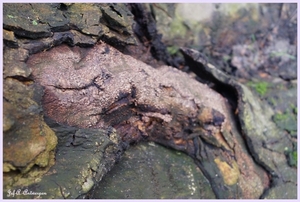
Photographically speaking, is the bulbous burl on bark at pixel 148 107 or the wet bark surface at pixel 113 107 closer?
the wet bark surface at pixel 113 107

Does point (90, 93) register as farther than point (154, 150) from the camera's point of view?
No

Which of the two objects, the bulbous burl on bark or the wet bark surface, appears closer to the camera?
the wet bark surface

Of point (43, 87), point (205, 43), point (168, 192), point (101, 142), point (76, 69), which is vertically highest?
point (205, 43)

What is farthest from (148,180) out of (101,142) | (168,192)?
(101,142)

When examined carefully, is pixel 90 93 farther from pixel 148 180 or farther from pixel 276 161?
pixel 276 161

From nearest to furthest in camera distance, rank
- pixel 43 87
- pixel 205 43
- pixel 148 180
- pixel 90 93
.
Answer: pixel 43 87 < pixel 90 93 < pixel 148 180 < pixel 205 43
